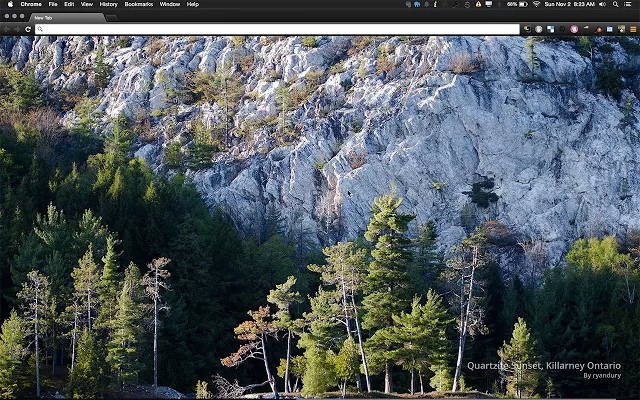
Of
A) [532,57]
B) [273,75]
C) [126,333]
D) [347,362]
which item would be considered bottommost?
[347,362]

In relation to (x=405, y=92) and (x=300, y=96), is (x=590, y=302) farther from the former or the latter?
(x=300, y=96)

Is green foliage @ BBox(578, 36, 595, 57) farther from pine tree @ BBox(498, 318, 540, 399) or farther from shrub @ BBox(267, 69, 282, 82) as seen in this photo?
pine tree @ BBox(498, 318, 540, 399)

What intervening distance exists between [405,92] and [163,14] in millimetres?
37301

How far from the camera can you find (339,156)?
47125mm

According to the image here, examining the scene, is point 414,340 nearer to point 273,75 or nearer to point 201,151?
point 201,151

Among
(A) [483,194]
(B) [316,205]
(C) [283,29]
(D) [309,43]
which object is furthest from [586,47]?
(C) [283,29]

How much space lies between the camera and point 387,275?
2309 centimetres

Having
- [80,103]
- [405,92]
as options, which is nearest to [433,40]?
[405,92]

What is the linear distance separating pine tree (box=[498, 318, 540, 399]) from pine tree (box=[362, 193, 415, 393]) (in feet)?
12.3

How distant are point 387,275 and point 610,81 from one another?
32.0m

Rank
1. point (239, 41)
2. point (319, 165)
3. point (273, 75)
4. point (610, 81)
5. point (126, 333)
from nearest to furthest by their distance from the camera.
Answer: point (126, 333), point (319, 165), point (610, 81), point (273, 75), point (239, 41)

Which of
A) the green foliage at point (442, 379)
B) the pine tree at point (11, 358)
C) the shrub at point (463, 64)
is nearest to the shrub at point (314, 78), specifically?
the shrub at point (463, 64)

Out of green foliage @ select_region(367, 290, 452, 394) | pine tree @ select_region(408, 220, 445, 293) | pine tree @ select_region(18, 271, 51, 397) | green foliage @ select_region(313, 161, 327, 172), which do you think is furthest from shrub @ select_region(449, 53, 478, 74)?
pine tree @ select_region(18, 271, 51, 397)

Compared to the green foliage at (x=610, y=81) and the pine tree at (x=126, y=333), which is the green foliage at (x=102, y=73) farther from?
the green foliage at (x=610, y=81)
